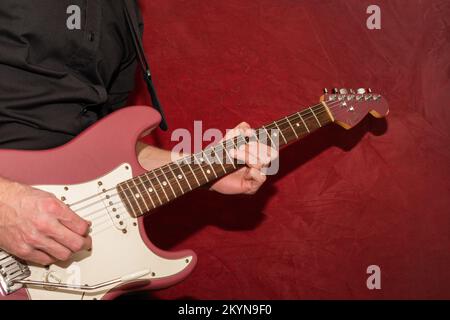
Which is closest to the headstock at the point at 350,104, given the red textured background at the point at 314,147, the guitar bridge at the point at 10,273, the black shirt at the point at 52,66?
the red textured background at the point at 314,147

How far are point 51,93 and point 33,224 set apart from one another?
301 millimetres

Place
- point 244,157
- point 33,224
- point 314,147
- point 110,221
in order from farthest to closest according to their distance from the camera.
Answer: point 314,147
point 244,157
point 110,221
point 33,224

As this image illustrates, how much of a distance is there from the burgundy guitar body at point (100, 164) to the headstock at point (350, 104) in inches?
16.7

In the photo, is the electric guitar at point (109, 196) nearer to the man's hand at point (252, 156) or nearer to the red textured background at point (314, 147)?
the man's hand at point (252, 156)

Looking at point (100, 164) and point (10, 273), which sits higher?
point (100, 164)

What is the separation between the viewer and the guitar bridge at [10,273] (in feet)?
2.74

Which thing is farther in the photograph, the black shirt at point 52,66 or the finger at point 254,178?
the finger at point 254,178

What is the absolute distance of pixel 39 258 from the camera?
0.85 m

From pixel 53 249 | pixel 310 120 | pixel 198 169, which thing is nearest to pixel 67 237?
pixel 53 249

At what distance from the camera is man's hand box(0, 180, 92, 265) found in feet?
2.73

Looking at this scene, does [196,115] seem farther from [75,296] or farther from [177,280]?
[75,296]

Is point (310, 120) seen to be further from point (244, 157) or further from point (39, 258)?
point (39, 258)

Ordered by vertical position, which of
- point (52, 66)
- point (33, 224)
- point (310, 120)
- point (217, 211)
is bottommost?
point (217, 211)

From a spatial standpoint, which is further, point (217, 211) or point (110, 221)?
point (217, 211)
